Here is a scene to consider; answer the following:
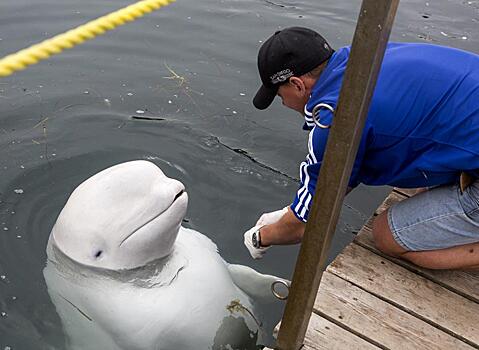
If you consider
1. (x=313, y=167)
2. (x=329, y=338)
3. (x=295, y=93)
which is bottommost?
(x=329, y=338)

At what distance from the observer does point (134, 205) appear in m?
3.84

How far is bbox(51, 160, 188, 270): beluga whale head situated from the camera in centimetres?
382

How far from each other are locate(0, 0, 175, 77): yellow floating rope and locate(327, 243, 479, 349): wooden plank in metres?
2.23

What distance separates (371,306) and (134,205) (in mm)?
1559

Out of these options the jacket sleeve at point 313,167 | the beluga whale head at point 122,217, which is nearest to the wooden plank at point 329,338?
the jacket sleeve at point 313,167

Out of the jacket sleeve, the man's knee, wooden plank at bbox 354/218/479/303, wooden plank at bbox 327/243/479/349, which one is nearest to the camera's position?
the jacket sleeve

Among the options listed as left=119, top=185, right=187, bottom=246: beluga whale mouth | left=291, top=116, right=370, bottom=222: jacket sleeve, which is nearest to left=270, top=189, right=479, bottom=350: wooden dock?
left=291, top=116, right=370, bottom=222: jacket sleeve

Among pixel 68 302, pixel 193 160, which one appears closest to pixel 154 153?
pixel 193 160

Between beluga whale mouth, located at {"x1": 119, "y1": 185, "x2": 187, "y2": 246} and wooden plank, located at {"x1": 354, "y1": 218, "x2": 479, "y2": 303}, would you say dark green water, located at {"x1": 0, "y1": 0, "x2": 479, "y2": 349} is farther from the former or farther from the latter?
wooden plank, located at {"x1": 354, "y1": 218, "x2": 479, "y2": 303}

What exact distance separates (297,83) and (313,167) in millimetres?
532

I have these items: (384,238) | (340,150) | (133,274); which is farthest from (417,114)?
(133,274)

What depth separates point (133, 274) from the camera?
398 centimetres

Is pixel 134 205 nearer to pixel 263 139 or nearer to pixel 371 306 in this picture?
pixel 371 306

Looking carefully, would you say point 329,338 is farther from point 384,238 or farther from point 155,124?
point 155,124
